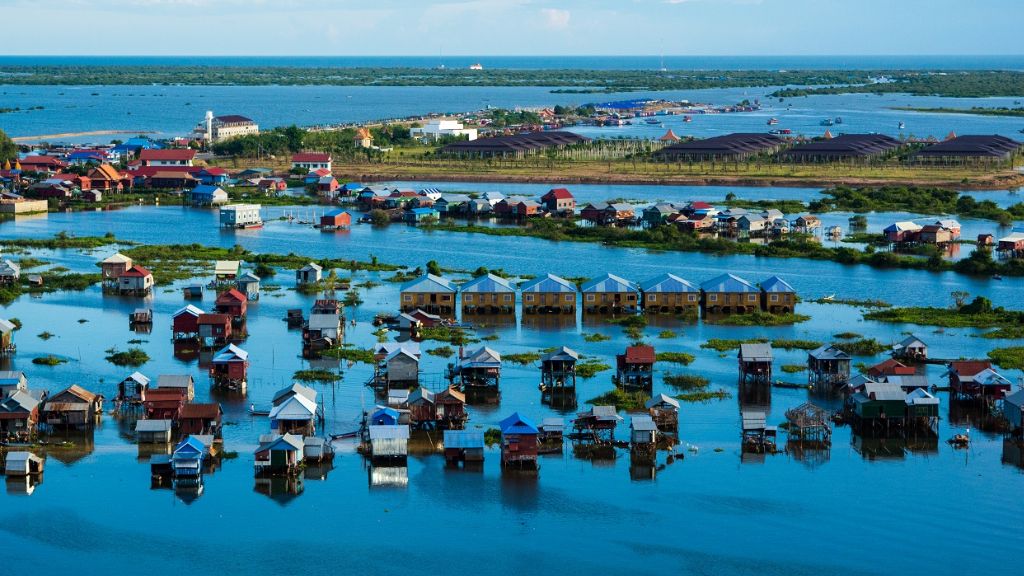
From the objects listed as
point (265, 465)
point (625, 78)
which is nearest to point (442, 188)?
point (265, 465)

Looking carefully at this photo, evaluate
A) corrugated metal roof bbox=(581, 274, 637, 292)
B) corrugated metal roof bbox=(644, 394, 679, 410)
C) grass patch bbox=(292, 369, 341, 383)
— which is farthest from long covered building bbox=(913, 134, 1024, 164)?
grass patch bbox=(292, 369, 341, 383)

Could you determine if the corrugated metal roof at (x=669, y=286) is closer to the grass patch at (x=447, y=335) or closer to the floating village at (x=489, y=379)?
the floating village at (x=489, y=379)

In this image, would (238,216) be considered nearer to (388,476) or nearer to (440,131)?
(388,476)

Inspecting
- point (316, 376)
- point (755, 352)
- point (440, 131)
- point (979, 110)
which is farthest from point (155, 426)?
point (979, 110)

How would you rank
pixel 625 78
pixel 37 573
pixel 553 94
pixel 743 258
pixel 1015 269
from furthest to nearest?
pixel 625 78 → pixel 553 94 → pixel 743 258 → pixel 1015 269 → pixel 37 573

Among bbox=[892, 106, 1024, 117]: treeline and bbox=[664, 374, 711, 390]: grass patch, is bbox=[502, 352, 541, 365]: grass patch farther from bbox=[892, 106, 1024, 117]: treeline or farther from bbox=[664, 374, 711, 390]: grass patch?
bbox=[892, 106, 1024, 117]: treeline

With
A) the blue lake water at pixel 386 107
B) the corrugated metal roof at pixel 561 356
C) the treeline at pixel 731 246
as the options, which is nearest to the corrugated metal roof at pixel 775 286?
the treeline at pixel 731 246

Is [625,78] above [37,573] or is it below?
above

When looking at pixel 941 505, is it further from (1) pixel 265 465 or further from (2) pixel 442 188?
(2) pixel 442 188
